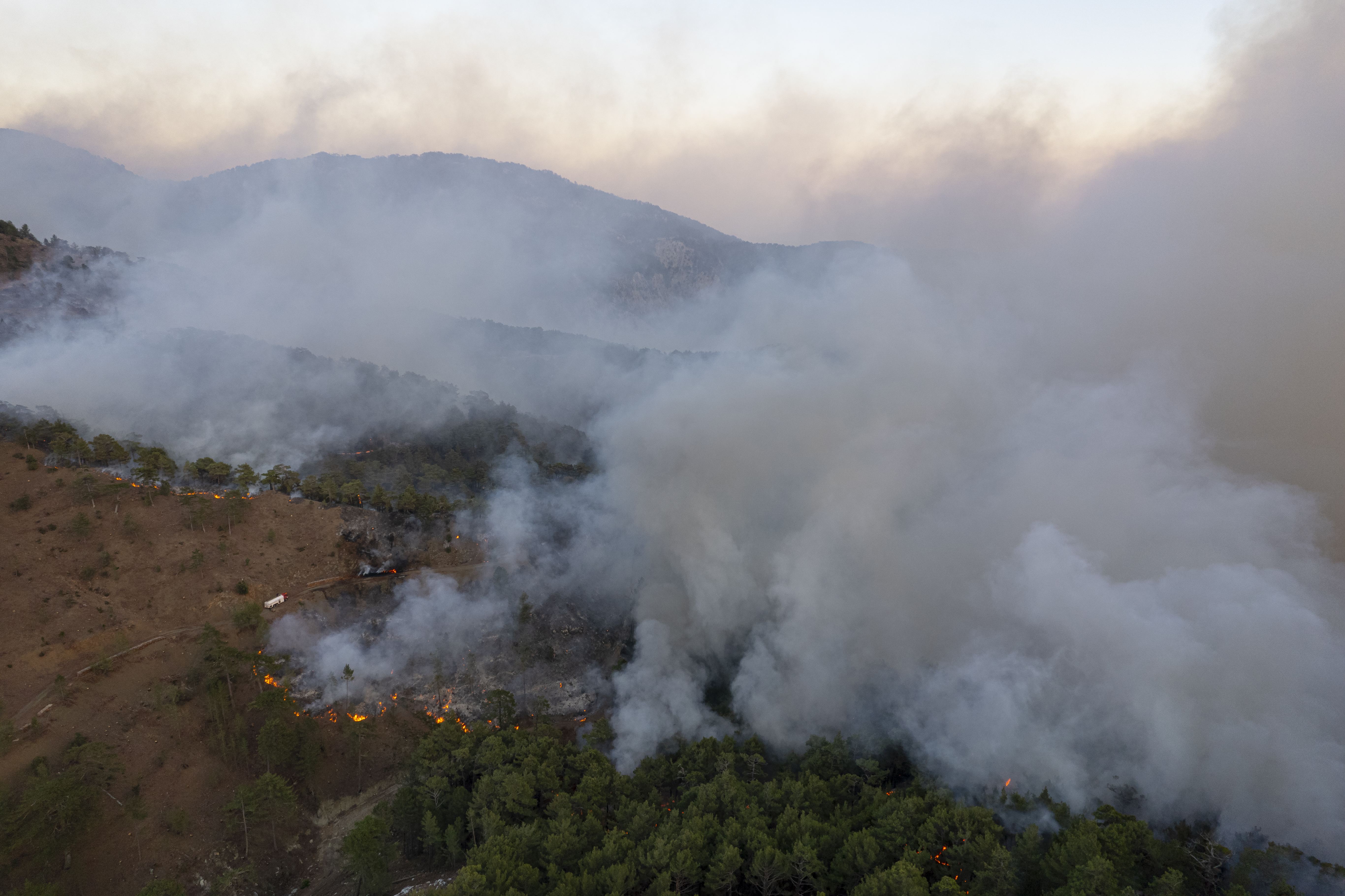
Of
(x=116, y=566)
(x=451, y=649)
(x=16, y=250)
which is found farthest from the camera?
(x=16, y=250)

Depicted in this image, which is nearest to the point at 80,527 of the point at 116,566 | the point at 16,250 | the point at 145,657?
the point at 116,566

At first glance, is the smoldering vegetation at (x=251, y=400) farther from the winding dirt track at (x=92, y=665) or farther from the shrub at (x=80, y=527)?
the winding dirt track at (x=92, y=665)

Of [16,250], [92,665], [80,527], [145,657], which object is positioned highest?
[16,250]

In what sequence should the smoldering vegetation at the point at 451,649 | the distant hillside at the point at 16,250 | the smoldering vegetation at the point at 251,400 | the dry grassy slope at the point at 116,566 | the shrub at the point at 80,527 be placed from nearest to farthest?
the dry grassy slope at the point at 116,566, the shrub at the point at 80,527, the smoldering vegetation at the point at 451,649, the smoldering vegetation at the point at 251,400, the distant hillside at the point at 16,250

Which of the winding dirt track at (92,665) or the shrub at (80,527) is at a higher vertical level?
the shrub at (80,527)

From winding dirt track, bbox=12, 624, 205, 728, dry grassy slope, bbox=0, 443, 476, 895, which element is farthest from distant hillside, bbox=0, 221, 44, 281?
winding dirt track, bbox=12, 624, 205, 728

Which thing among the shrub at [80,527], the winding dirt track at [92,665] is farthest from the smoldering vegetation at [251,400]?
the winding dirt track at [92,665]

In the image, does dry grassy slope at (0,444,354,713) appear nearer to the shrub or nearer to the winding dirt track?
the shrub

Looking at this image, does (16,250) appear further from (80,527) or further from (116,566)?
(116,566)
